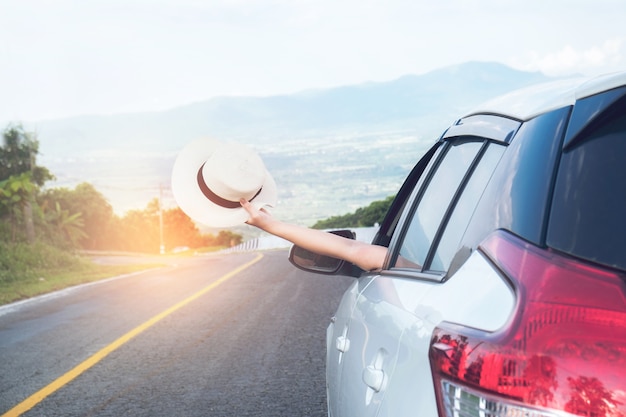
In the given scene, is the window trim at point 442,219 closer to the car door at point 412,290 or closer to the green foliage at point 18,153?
the car door at point 412,290

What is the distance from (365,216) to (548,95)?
65.9 meters

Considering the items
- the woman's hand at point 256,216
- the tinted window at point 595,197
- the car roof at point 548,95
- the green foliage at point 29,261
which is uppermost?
the car roof at point 548,95

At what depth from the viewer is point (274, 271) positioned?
22859 millimetres

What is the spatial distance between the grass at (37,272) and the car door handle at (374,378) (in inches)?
580

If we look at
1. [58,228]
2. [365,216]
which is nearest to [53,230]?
[58,228]

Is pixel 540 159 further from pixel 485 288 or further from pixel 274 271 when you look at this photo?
pixel 274 271

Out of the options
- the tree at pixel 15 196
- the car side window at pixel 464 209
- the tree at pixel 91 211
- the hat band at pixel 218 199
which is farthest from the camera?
the tree at pixel 91 211

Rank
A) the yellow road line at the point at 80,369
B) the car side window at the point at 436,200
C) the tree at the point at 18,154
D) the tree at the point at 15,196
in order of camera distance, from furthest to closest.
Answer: the tree at the point at 18,154 → the tree at the point at 15,196 → the yellow road line at the point at 80,369 → the car side window at the point at 436,200

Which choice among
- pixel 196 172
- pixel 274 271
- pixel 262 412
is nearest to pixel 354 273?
pixel 196 172

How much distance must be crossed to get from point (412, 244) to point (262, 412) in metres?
3.88

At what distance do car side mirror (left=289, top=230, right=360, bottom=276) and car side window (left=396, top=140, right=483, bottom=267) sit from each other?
0.78m

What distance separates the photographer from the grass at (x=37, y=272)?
19594mm

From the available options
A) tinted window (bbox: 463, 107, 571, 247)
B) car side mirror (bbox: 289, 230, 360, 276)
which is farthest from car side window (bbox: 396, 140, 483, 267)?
car side mirror (bbox: 289, 230, 360, 276)

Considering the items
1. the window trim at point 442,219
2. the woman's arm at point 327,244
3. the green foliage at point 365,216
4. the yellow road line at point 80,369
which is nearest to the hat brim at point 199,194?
the woman's arm at point 327,244
